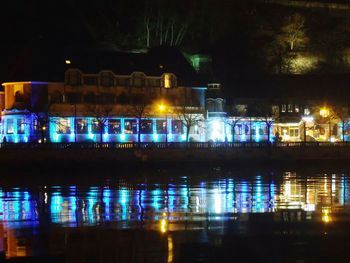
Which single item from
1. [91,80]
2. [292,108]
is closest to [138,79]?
[91,80]

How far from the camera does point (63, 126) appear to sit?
7025 cm

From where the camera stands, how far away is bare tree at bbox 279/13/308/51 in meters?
106

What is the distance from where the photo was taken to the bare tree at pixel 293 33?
348 feet

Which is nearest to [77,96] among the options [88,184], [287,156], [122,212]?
[287,156]

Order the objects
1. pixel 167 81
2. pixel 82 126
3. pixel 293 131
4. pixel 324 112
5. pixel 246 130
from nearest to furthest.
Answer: pixel 82 126 → pixel 167 81 → pixel 246 130 → pixel 324 112 → pixel 293 131

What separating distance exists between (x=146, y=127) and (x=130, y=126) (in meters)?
1.96

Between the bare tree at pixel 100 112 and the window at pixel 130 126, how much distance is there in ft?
8.55

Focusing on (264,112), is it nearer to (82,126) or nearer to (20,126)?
(82,126)

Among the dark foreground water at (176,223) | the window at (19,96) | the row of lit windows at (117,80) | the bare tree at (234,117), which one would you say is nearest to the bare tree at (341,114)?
the bare tree at (234,117)

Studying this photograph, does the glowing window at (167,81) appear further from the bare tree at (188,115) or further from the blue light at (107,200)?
the blue light at (107,200)

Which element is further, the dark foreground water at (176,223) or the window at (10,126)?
the window at (10,126)

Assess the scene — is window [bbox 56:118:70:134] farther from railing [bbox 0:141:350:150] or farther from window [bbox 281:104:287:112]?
window [bbox 281:104:287:112]

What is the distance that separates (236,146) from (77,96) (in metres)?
19.6

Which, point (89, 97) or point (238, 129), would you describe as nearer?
point (89, 97)
